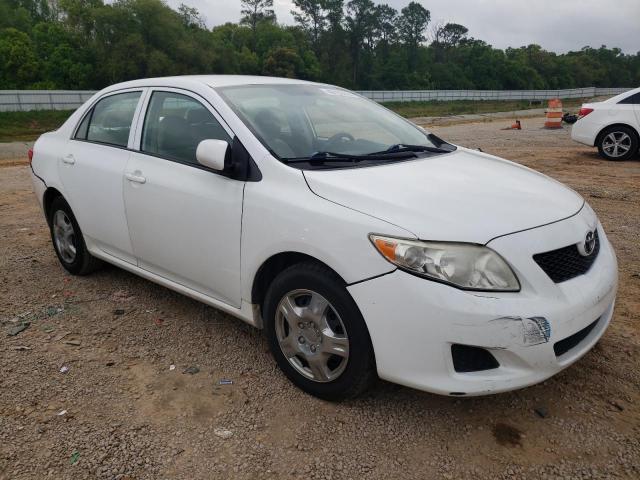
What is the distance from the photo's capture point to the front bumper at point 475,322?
2.31m

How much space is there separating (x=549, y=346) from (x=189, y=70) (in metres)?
54.5

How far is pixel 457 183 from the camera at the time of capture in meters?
2.90

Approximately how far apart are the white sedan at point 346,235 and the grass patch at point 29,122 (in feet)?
82.0

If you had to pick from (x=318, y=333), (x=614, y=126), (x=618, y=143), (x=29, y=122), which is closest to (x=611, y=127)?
(x=614, y=126)

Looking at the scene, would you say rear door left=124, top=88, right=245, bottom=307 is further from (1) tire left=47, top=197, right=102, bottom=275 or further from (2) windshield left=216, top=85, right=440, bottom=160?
(1) tire left=47, top=197, right=102, bottom=275

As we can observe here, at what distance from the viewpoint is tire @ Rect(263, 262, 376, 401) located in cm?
257

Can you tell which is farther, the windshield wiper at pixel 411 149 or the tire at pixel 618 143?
the tire at pixel 618 143

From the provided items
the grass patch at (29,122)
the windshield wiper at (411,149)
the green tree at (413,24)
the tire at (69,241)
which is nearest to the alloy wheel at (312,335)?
the windshield wiper at (411,149)

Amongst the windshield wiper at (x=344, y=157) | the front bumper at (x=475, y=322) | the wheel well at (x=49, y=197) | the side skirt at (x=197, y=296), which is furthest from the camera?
the wheel well at (x=49, y=197)

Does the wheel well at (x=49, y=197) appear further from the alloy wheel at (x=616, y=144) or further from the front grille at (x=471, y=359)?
the alloy wheel at (x=616, y=144)

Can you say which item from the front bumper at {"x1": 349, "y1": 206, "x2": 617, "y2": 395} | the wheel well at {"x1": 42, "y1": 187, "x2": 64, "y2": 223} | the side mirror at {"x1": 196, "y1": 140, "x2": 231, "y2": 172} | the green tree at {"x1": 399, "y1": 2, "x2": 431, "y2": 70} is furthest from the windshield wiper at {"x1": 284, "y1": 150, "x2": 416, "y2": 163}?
the green tree at {"x1": 399, "y1": 2, "x2": 431, "y2": 70}

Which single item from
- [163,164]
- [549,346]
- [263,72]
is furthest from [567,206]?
[263,72]

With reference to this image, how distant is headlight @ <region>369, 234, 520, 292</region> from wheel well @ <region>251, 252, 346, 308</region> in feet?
1.87

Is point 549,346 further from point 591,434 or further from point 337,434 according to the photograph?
point 337,434
